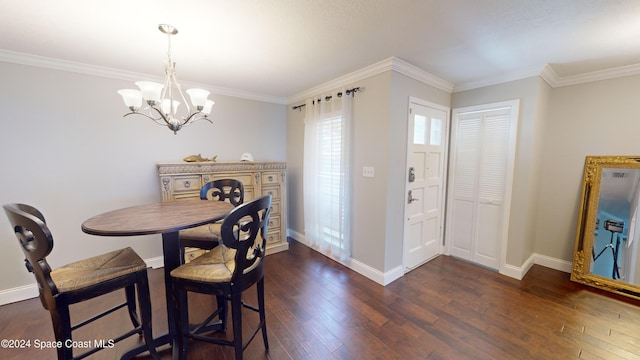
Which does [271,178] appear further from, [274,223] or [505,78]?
[505,78]

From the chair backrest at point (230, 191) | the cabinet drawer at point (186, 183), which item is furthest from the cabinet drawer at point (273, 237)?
the cabinet drawer at point (186, 183)

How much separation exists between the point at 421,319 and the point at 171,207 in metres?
2.39

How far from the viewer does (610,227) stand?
265cm

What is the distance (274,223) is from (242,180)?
0.83 metres

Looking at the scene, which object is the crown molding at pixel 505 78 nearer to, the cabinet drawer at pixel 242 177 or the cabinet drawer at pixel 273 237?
the cabinet drawer at pixel 242 177

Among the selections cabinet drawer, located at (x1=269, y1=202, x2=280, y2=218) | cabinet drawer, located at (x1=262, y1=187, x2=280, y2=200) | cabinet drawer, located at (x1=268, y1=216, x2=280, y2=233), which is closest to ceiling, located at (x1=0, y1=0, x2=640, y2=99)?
cabinet drawer, located at (x1=262, y1=187, x2=280, y2=200)

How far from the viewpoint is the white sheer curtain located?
3.01m

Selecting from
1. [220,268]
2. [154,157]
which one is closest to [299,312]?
[220,268]

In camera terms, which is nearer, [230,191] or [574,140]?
[230,191]

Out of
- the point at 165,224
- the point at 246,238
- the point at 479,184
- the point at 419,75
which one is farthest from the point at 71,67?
the point at 479,184

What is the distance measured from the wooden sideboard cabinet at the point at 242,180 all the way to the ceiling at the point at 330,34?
1136 mm

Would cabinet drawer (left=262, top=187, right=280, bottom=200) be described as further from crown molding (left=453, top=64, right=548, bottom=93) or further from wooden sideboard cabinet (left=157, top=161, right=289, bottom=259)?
crown molding (left=453, top=64, right=548, bottom=93)

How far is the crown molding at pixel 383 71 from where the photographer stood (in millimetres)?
2469

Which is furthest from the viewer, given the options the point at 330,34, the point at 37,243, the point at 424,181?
the point at 424,181
